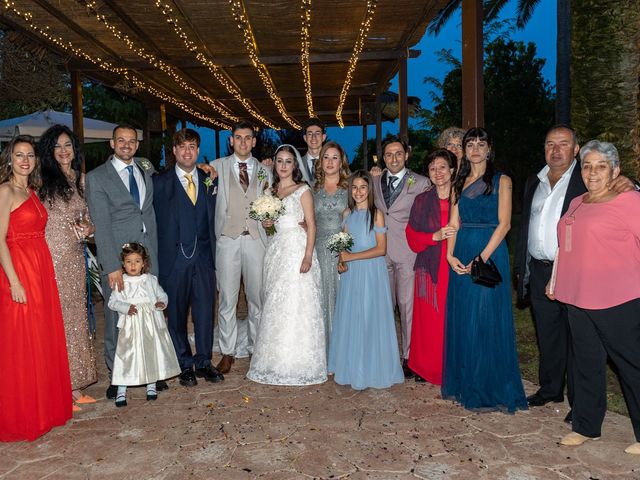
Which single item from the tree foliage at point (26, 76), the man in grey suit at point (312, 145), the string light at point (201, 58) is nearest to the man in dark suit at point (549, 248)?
the man in grey suit at point (312, 145)

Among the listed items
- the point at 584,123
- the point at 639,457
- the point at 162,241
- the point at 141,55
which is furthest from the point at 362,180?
the point at 141,55

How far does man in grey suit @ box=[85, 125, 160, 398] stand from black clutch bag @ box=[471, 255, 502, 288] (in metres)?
2.79

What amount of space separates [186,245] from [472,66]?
378cm

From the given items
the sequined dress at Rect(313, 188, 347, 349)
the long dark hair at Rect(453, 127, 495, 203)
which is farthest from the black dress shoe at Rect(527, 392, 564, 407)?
the sequined dress at Rect(313, 188, 347, 349)

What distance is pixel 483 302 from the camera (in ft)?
15.1

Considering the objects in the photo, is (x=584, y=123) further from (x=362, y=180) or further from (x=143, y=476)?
(x=143, y=476)

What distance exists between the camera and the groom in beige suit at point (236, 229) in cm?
560

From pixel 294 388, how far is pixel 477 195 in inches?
92.4

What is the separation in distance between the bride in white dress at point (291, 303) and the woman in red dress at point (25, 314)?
1793 mm

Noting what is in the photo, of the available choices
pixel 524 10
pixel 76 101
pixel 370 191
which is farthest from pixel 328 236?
pixel 524 10

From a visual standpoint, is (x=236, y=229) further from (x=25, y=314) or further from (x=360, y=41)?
(x=360, y=41)

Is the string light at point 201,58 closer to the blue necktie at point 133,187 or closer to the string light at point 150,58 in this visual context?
the string light at point 150,58

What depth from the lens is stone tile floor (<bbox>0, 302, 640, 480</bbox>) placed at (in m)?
3.65

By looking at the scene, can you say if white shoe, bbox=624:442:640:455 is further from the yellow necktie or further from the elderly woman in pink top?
the yellow necktie
